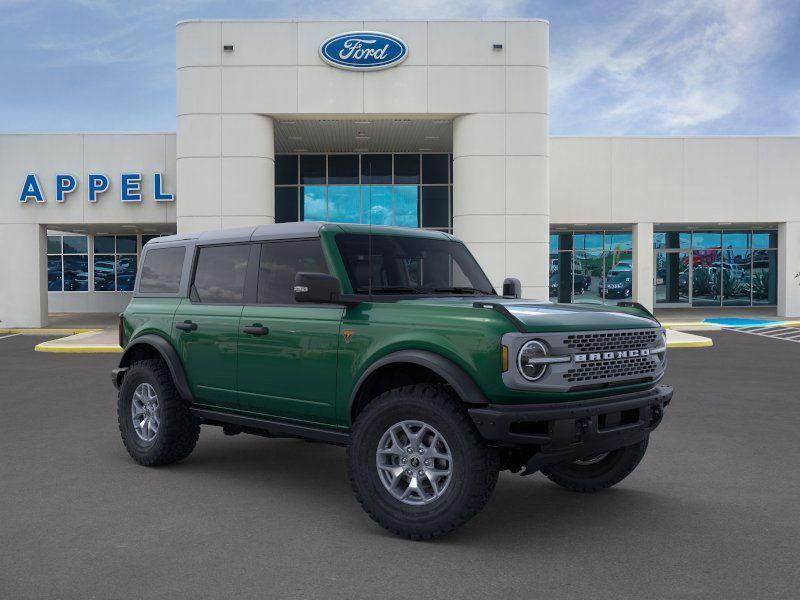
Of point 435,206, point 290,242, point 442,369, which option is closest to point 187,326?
point 290,242

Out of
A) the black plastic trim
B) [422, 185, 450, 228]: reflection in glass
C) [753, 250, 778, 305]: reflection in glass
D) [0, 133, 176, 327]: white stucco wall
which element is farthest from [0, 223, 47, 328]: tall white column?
[753, 250, 778, 305]: reflection in glass

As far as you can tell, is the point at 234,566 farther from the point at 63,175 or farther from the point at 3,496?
the point at 63,175

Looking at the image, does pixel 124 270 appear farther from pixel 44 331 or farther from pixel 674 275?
pixel 674 275

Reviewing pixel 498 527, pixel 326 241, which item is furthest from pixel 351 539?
pixel 326 241

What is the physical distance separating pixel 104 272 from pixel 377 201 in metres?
14.5

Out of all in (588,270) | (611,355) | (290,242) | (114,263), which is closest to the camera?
(611,355)

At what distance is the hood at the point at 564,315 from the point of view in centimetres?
454

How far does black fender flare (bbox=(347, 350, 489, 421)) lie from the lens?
447 centimetres

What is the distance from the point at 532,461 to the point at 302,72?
17.6 meters

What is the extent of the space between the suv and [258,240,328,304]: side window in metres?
0.01

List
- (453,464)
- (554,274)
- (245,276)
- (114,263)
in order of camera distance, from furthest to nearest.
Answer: (554,274)
(114,263)
(245,276)
(453,464)

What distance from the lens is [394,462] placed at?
485 cm

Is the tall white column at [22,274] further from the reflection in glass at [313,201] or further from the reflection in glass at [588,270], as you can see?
the reflection in glass at [588,270]

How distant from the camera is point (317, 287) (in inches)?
193
